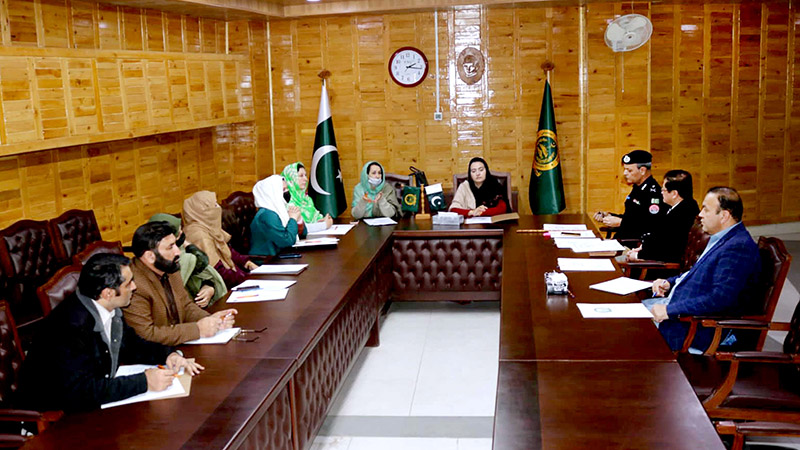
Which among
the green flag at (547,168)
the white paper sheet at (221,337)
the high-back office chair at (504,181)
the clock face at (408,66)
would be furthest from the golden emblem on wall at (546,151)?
the white paper sheet at (221,337)

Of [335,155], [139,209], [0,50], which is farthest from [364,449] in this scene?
[335,155]

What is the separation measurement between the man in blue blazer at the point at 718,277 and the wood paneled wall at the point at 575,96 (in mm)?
4884

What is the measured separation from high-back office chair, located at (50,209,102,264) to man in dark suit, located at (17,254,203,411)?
127 inches

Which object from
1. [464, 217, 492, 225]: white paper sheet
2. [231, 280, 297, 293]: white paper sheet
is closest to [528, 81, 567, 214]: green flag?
[464, 217, 492, 225]: white paper sheet

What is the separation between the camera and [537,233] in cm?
658

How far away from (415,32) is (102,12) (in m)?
3.63

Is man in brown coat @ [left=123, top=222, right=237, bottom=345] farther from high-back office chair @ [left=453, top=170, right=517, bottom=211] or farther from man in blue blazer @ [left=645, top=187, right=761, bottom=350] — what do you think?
high-back office chair @ [left=453, top=170, right=517, bottom=211]

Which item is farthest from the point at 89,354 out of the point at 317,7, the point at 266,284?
the point at 317,7

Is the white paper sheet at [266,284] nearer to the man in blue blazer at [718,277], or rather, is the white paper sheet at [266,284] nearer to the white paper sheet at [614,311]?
the white paper sheet at [614,311]

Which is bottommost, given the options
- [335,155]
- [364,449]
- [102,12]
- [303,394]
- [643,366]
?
[364,449]

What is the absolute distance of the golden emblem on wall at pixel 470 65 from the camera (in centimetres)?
949

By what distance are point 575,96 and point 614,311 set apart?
5672 mm

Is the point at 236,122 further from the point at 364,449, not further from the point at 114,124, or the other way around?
the point at 364,449

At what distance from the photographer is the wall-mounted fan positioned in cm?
833
